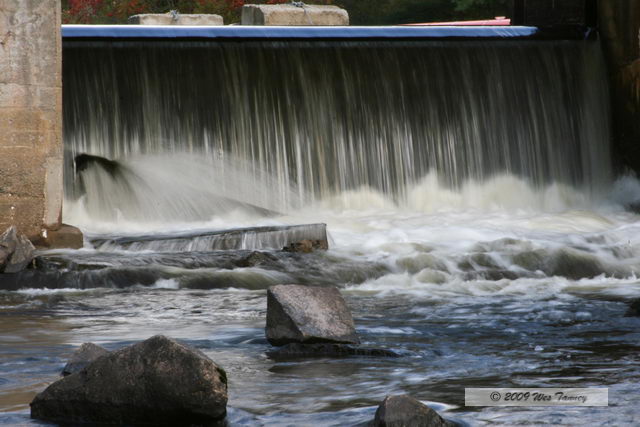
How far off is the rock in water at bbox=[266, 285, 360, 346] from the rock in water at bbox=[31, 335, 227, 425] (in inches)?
57.8

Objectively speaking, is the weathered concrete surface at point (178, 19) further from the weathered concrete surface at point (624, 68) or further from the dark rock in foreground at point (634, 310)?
the dark rock in foreground at point (634, 310)

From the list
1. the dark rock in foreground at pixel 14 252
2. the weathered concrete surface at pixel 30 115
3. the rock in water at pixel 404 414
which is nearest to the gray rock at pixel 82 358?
the rock in water at pixel 404 414

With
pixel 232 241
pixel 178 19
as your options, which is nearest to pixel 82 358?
pixel 232 241

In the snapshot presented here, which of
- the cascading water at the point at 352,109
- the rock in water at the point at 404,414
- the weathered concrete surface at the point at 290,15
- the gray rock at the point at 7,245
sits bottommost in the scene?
the gray rock at the point at 7,245

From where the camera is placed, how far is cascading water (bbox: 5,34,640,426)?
7020 mm

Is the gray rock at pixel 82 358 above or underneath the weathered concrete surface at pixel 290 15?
underneath

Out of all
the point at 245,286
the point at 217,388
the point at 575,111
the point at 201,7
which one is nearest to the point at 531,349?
the point at 217,388

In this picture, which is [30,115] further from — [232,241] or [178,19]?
[178,19]

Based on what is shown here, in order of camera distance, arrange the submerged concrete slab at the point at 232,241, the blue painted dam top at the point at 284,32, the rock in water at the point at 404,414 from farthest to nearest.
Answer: the blue painted dam top at the point at 284,32
the submerged concrete slab at the point at 232,241
the rock in water at the point at 404,414

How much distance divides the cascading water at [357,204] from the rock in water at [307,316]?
0.65 ft

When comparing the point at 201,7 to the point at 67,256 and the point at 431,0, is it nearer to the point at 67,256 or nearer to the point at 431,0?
the point at 431,0

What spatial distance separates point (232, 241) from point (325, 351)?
A: 13.7 ft

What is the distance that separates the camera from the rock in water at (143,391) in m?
4.79

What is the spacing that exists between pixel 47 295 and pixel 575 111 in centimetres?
746
